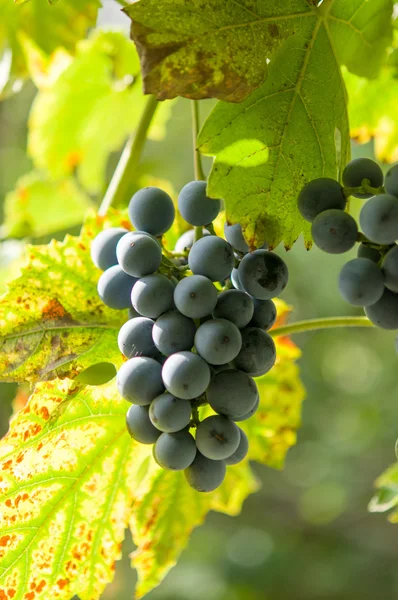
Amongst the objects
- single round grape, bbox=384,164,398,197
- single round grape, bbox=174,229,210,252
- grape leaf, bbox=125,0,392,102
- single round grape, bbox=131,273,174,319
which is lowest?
single round grape, bbox=174,229,210,252

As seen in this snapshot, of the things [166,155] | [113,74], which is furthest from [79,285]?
[166,155]

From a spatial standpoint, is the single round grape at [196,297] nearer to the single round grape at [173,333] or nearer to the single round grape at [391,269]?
the single round grape at [173,333]

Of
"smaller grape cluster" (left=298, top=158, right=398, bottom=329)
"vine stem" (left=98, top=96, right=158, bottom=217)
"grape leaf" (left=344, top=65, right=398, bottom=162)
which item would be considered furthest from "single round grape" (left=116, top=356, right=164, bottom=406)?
"grape leaf" (left=344, top=65, right=398, bottom=162)

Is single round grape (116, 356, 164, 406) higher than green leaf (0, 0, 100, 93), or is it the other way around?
green leaf (0, 0, 100, 93)

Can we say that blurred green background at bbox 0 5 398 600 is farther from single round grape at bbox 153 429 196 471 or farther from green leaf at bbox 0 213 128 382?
single round grape at bbox 153 429 196 471

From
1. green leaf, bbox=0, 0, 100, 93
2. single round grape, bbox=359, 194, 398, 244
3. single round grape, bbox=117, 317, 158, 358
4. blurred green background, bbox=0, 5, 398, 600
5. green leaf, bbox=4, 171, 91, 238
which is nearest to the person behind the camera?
single round grape, bbox=359, 194, 398, 244

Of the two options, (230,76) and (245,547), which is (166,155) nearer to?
(245,547)

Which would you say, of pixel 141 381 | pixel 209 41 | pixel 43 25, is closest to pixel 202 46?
pixel 209 41

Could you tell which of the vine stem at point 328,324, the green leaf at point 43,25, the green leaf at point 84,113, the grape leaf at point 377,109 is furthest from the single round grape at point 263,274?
the green leaf at point 84,113
